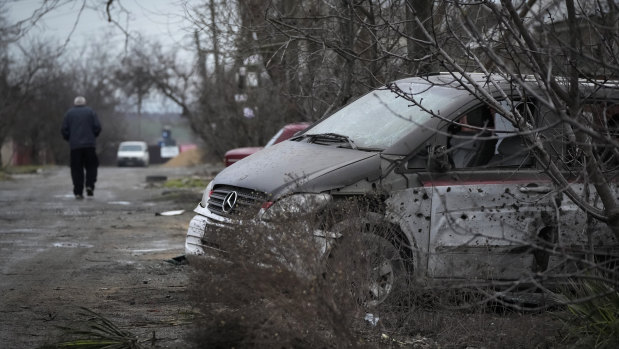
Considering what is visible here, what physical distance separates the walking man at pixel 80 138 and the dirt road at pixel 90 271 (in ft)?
4.81

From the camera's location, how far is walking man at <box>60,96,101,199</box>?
55.0 ft

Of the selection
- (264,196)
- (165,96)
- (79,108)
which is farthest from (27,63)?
(264,196)

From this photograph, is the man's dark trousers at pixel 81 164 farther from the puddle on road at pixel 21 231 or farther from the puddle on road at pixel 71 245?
the puddle on road at pixel 71 245

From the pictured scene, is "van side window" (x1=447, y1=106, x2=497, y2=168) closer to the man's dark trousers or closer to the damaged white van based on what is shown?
the damaged white van

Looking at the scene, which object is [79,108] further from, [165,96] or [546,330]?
[165,96]

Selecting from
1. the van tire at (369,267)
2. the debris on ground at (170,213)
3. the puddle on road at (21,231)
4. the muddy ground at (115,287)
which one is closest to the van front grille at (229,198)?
the muddy ground at (115,287)

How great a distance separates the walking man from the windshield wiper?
33.4 feet

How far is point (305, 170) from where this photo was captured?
6230 mm

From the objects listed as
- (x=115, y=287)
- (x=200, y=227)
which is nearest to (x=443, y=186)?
(x=200, y=227)

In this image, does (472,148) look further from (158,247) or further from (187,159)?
(187,159)

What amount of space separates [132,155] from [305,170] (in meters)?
55.2

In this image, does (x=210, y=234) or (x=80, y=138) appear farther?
(x=80, y=138)

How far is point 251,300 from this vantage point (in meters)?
4.46

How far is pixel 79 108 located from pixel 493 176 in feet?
40.3
